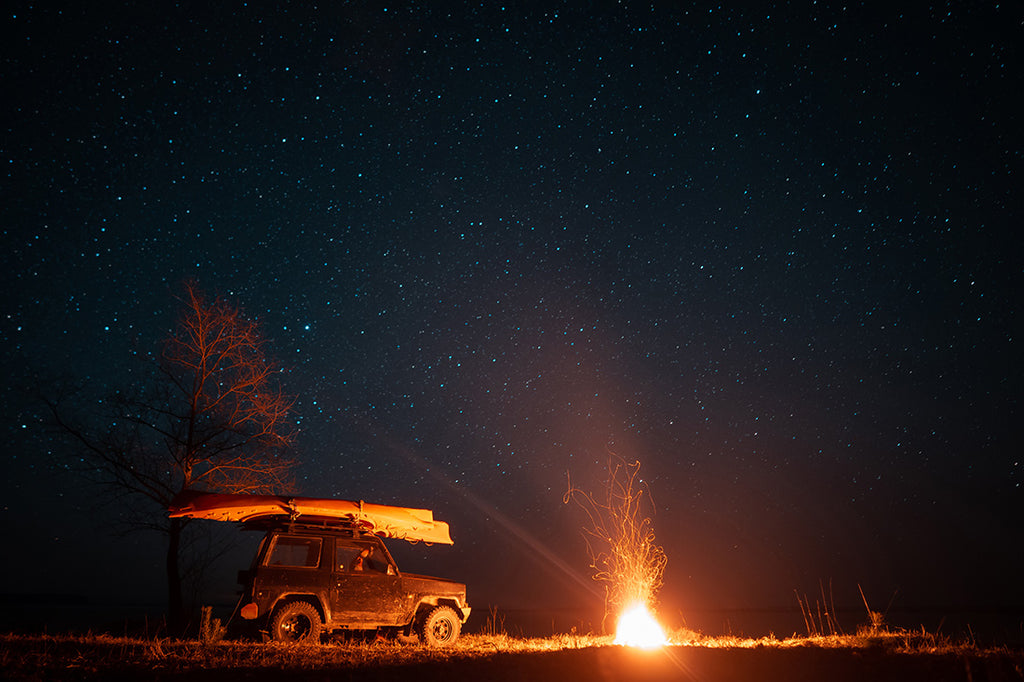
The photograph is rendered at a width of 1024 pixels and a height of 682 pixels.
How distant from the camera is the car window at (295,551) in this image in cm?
1097

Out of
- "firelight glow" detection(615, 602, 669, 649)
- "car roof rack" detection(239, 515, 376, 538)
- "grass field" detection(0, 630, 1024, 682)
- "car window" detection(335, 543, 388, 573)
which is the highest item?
"car roof rack" detection(239, 515, 376, 538)

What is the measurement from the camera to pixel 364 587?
11.2 meters

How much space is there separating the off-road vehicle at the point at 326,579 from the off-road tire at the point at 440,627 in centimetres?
2

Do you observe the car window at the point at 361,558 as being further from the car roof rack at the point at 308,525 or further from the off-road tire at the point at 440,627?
the off-road tire at the point at 440,627

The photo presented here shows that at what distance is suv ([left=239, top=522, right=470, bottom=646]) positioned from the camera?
1057 cm

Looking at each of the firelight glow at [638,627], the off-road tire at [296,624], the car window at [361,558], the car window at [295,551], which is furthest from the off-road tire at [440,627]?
the firelight glow at [638,627]

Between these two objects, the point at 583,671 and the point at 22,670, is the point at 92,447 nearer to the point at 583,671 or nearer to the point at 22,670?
the point at 22,670

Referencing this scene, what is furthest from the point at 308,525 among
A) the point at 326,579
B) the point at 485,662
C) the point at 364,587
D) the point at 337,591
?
the point at 485,662

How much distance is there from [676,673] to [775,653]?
1825 millimetres

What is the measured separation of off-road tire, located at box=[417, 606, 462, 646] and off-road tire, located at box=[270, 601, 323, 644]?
1786mm

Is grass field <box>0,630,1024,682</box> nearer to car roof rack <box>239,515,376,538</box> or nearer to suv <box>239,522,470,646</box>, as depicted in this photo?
suv <box>239,522,470,646</box>

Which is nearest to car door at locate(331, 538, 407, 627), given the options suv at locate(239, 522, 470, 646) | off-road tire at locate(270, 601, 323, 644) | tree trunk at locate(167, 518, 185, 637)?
suv at locate(239, 522, 470, 646)

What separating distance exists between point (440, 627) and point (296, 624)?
2495 millimetres

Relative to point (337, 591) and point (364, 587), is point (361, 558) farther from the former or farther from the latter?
point (337, 591)
